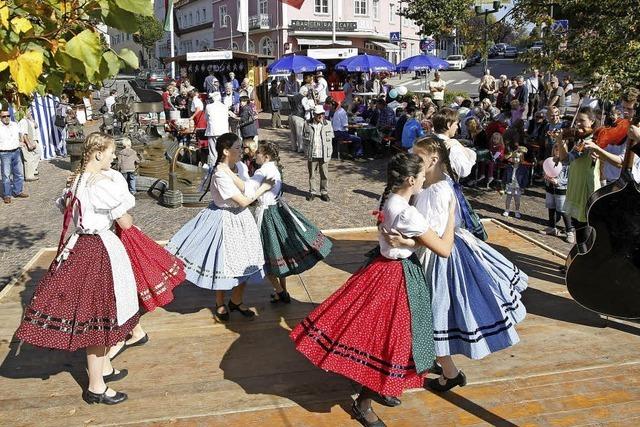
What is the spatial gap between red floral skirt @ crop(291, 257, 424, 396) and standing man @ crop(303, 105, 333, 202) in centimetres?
735

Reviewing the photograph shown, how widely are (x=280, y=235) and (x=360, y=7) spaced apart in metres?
47.2

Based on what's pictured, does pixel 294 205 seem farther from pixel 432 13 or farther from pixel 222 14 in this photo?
pixel 222 14

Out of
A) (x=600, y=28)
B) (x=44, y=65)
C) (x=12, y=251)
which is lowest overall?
(x=12, y=251)

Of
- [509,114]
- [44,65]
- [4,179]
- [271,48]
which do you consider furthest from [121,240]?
[271,48]

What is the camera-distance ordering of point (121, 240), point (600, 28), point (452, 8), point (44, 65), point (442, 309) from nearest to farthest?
1. point (44, 65)
2. point (442, 309)
3. point (121, 240)
4. point (600, 28)
5. point (452, 8)

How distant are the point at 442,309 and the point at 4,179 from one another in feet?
32.4

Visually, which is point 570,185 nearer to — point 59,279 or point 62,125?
point 59,279

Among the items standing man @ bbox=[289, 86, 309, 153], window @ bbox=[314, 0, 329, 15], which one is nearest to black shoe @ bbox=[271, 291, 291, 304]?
standing man @ bbox=[289, 86, 309, 153]

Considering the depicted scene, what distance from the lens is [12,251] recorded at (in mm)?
8406

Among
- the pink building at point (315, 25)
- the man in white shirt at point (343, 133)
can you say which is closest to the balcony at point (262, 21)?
the pink building at point (315, 25)

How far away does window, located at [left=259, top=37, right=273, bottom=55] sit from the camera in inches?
1937

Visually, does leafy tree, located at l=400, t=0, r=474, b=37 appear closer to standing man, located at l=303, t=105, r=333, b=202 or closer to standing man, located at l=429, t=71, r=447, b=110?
standing man, located at l=429, t=71, r=447, b=110

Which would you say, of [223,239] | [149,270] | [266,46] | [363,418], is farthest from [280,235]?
[266,46]

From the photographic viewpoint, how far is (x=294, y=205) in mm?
10742
